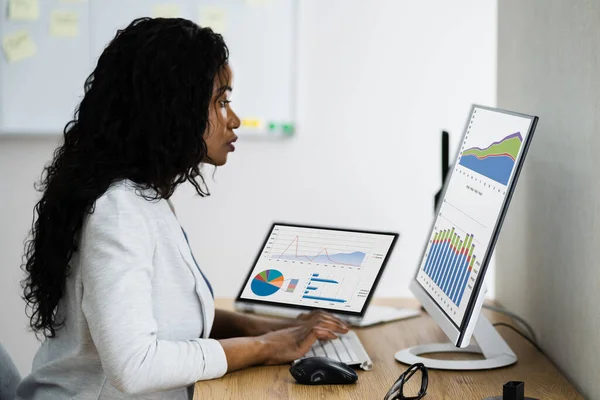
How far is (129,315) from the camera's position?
1186 millimetres

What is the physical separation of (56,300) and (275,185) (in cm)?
184

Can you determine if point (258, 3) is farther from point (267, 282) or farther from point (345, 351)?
point (345, 351)

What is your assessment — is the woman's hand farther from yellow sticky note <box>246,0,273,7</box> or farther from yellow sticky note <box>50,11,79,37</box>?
yellow sticky note <box>50,11,79,37</box>

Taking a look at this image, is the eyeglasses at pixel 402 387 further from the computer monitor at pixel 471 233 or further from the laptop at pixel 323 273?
the laptop at pixel 323 273

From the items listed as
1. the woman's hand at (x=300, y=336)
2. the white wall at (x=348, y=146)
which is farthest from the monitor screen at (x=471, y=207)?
the white wall at (x=348, y=146)

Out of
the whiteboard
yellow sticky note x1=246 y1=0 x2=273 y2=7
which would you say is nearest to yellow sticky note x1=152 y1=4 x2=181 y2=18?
the whiteboard

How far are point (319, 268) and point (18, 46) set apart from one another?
6.40 feet

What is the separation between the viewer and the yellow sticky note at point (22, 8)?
2.97m

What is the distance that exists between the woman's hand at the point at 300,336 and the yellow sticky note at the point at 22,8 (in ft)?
6.51

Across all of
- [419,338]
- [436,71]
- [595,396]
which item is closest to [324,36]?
[436,71]

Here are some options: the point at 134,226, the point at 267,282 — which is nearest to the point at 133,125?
the point at 134,226

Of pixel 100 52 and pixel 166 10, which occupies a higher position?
pixel 166 10

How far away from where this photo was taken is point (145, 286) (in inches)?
48.1

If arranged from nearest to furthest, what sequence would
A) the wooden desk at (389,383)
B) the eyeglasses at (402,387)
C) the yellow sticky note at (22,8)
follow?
1. the eyeglasses at (402,387)
2. the wooden desk at (389,383)
3. the yellow sticky note at (22,8)
